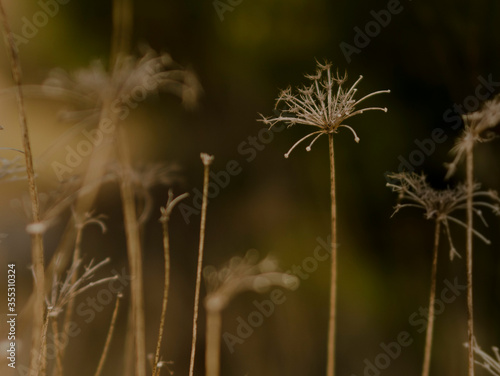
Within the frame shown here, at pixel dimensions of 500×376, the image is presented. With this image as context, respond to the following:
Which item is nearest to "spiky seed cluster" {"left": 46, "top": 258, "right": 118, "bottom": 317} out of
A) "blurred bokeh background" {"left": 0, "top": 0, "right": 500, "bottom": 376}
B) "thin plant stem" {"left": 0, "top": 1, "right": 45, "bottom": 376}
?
"thin plant stem" {"left": 0, "top": 1, "right": 45, "bottom": 376}

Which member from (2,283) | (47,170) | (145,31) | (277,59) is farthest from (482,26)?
(2,283)

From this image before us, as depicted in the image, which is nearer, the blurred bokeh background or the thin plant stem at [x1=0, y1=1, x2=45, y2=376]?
the thin plant stem at [x1=0, y1=1, x2=45, y2=376]

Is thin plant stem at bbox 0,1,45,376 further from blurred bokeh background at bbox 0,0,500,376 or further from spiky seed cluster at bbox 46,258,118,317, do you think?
blurred bokeh background at bbox 0,0,500,376

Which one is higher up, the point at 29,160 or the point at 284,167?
the point at 284,167

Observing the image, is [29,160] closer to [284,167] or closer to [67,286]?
[67,286]

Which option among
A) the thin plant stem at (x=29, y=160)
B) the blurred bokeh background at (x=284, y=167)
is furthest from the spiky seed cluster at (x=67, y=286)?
the blurred bokeh background at (x=284, y=167)

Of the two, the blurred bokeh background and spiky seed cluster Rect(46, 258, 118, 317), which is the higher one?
the blurred bokeh background

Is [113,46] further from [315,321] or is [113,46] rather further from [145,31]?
[315,321]

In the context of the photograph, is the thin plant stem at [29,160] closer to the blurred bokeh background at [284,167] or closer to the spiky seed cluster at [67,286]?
the spiky seed cluster at [67,286]

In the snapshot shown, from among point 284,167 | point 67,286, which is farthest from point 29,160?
point 284,167
